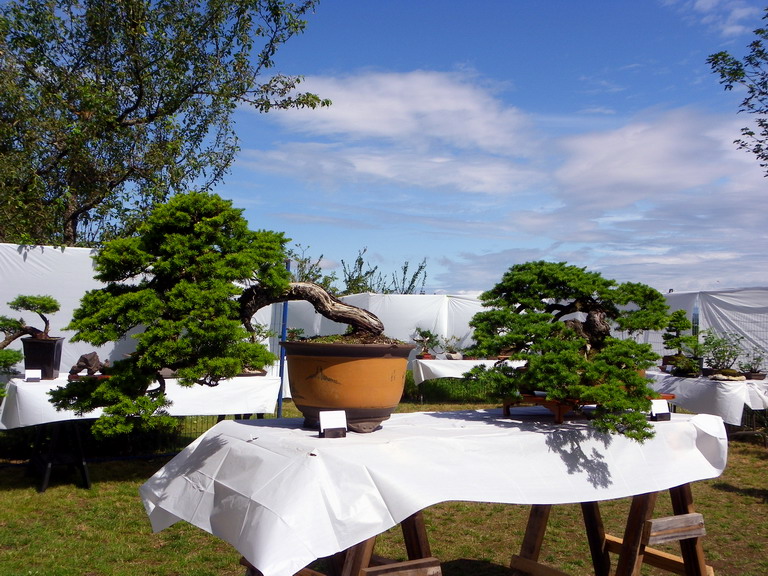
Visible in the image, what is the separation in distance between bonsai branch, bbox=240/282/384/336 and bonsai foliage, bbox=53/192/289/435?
0.04 metres

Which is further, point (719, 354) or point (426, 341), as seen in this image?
point (426, 341)

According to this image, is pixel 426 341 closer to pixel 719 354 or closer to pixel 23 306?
pixel 719 354

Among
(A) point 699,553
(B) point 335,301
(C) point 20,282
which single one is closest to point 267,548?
(B) point 335,301

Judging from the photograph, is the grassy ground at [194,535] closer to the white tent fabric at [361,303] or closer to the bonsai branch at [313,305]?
the white tent fabric at [361,303]

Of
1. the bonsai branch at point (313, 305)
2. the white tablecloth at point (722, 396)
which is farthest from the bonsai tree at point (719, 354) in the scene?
the bonsai branch at point (313, 305)

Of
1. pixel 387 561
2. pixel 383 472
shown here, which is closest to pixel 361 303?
pixel 387 561

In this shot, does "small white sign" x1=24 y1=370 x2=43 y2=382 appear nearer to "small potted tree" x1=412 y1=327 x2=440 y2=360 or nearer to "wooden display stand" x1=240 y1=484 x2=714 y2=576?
"wooden display stand" x1=240 y1=484 x2=714 y2=576

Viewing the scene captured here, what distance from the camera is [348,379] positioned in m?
2.17

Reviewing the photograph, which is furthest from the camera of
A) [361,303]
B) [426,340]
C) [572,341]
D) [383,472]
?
[361,303]

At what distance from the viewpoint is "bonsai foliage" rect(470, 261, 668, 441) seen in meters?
2.23

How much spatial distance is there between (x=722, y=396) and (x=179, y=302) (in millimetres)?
6481

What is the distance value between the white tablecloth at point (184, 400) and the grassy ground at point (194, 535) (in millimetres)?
659

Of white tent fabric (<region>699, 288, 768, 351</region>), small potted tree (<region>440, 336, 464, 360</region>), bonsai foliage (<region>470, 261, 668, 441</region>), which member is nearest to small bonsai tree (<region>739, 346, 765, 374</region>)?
white tent fabric (<region>699, 288, 768, 351</region>)

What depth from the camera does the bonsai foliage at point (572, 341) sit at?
2.23m
